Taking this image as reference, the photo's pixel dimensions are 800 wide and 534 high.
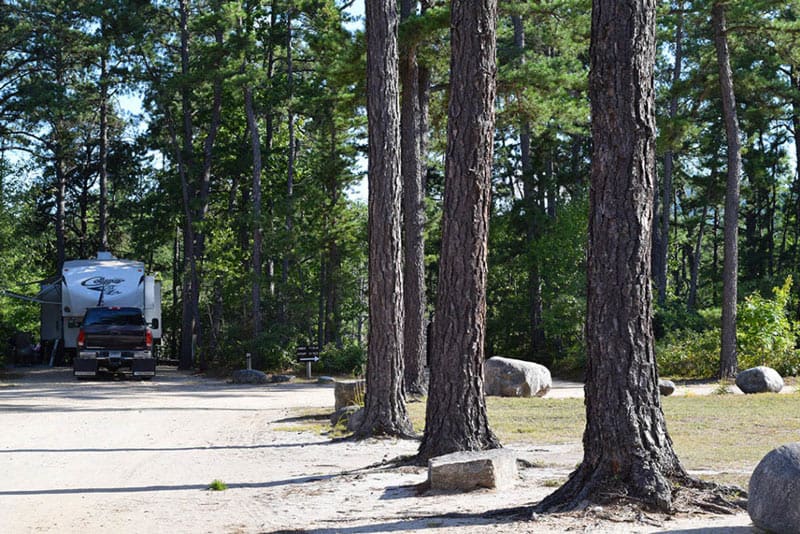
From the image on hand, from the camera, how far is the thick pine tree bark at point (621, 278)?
692 centimetres

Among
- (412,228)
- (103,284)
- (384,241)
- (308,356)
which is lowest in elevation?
(308,356)

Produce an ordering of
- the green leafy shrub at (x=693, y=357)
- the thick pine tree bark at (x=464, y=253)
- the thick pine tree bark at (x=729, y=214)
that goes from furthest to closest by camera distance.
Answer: the green leafy shrub at (x=693, y=357) < the thick pine tree bark at (x=729, y=214) < the thick pine tree bark at (x=464, y=253)

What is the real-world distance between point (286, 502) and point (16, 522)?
218cm

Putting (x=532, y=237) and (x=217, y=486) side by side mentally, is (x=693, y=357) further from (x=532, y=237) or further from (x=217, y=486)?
(x=217, y=486)

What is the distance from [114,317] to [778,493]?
24438 millimetres

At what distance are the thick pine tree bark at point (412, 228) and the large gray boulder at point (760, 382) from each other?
671 centimetres

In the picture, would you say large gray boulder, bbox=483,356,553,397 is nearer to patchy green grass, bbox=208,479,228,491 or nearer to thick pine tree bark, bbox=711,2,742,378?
thick pine tree bark, bbox=711,2,742,378

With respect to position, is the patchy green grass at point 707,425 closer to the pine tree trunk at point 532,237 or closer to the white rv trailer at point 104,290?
the white rv trailer at point 104,290

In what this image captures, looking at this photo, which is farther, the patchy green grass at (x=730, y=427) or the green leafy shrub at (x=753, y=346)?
the green leafy shrub at (x=753, y=346)

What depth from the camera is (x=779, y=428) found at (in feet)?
41.1

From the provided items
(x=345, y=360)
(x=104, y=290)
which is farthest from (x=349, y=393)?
(x=104, y=290)

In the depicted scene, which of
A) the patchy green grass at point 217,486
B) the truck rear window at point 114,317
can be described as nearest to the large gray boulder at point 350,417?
the patchy green grass at point 217,486

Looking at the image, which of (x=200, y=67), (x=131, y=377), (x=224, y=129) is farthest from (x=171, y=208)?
(x=131, y=377)

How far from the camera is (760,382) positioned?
1934 cm
